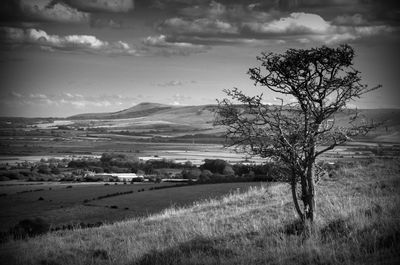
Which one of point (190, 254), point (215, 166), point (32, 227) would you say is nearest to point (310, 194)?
point (190, 254)

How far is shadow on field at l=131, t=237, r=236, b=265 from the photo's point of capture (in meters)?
10.2

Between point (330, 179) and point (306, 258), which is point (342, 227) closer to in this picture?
point (306, 258)

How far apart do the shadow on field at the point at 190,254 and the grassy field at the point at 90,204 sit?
1966 cm

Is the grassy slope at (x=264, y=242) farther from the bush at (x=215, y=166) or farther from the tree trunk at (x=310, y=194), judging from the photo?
the bush at (x=215, y=166)

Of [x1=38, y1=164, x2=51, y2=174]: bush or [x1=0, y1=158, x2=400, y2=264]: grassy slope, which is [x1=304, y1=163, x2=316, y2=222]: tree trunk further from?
[x1=38, y1=164, x2=51, y2=174]: bush

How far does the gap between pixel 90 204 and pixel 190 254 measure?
106ft

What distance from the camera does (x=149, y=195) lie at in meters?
42.9

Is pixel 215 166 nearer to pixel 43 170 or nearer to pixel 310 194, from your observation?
pixel 43 170

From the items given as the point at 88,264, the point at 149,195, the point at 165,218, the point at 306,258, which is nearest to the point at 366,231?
the point at 306,258

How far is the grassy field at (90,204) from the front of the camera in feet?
A: 110

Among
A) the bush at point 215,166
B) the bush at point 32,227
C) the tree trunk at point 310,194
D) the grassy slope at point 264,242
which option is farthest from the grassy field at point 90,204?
the bush at point 215,166

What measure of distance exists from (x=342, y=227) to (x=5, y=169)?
7908cm

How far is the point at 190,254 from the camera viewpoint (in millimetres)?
10867

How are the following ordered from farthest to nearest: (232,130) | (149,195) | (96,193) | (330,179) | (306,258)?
1. (96,193)
2. (149,195)
3. (330,179)
4. (232,130)
5. (306,258)
